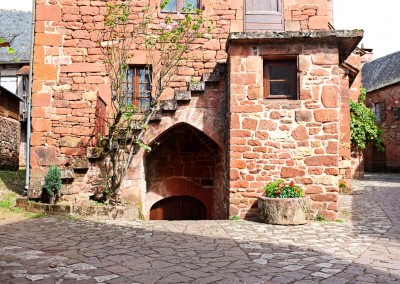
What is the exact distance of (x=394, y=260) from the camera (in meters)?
4.04

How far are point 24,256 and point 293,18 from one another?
307 inches

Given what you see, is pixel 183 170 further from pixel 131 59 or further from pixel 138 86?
pixel 131 59

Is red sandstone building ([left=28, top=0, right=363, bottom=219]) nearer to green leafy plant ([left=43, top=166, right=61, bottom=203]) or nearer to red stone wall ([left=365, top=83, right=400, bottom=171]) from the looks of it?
green leafy plant ([left=43, top=166, right=61, bottom=203])

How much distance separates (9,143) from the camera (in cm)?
1484

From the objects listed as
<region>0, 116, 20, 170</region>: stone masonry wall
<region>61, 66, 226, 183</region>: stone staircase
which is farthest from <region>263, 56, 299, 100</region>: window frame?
<region>0, 116, 20, 170</region>: stone masonry wall

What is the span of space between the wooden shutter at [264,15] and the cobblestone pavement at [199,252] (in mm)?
4947

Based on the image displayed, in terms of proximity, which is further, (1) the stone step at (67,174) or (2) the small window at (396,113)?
(2) the small window at (396,113)

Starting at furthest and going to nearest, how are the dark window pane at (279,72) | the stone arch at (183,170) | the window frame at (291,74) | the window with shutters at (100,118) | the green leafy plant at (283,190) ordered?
1. the stone arch at (183,170)
2. the window with shutters at (100,118)
3. the dark window pane at (279,72)
4. the window frame at (291,74)
5. the green leafy plant at (283,190)

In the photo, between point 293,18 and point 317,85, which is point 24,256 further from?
point 293,18

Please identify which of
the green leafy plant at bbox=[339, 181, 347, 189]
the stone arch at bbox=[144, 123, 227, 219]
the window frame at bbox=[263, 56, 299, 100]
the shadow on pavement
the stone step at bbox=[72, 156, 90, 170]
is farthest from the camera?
the green leafy plant at bbox=[339, 181, 347, 189]

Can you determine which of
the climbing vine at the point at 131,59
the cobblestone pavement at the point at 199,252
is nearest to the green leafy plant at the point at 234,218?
the cobblestone pavement at the point at 199,252

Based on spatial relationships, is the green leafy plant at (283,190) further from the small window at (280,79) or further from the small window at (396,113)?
the small window at (396,113)

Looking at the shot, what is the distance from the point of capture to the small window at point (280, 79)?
23.1 ft

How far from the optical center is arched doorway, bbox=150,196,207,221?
365 inches
